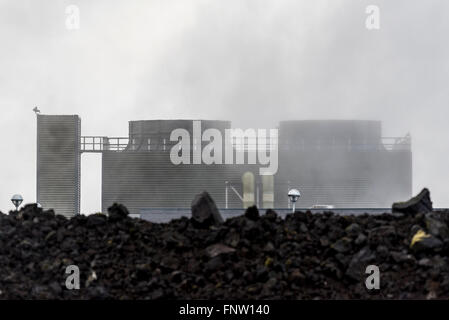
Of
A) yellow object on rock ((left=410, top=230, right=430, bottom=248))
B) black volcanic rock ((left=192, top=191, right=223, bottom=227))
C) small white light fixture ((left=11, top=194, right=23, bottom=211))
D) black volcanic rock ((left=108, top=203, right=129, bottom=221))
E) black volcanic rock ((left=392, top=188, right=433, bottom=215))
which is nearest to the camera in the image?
yellow object on rock ((left=410, top=230, right=430, bottom=248))

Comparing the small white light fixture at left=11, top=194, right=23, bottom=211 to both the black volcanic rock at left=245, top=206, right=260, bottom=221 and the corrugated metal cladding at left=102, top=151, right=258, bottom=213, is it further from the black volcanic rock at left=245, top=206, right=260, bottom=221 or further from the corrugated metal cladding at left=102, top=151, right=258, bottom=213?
the corrugated metal cladding at left=102, top=151, right=258, bottom=213

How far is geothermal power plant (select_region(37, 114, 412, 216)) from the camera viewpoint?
5959 centimetres

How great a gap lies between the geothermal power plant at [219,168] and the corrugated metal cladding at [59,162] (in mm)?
81

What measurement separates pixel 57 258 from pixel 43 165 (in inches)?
1989

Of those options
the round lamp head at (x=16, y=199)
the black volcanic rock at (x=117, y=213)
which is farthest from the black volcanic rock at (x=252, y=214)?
the round lamp head at (x=16, y=199)

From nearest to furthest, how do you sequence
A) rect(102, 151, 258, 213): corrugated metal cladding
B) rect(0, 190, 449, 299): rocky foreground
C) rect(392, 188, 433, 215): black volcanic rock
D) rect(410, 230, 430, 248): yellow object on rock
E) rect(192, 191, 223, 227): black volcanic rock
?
1. rect(0, 190, 449, 299): rocky foreground
2. rect(410, 230, 430, 248): yellow object on rock
3. rect(192, 191, 223, 227): black volcanic rock
4. rect(392, 188, 433, 215): black volcanic rock
5. rect(102, 151, 258, 213): corrugated metal cladding

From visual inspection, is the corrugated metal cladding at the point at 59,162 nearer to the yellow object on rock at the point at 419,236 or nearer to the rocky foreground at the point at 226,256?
the rocky foreground at the point at 226,256

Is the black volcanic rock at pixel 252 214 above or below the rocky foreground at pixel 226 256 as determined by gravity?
above

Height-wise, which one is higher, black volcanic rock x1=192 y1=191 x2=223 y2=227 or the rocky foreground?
black volcanic rock x1=192 y1=191 x2=223 y2=227

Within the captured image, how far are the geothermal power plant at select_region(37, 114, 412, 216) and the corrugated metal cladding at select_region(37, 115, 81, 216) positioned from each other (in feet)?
0.27

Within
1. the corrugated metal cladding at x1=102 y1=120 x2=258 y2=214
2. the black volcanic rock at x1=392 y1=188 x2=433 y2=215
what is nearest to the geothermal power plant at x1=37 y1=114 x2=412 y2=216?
the corrugated metal cladding at x1=102 y1=120 x2=258 y2=214

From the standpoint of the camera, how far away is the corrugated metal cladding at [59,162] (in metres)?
59.3

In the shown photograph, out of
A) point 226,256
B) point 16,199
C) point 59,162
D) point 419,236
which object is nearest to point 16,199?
point 16,199
